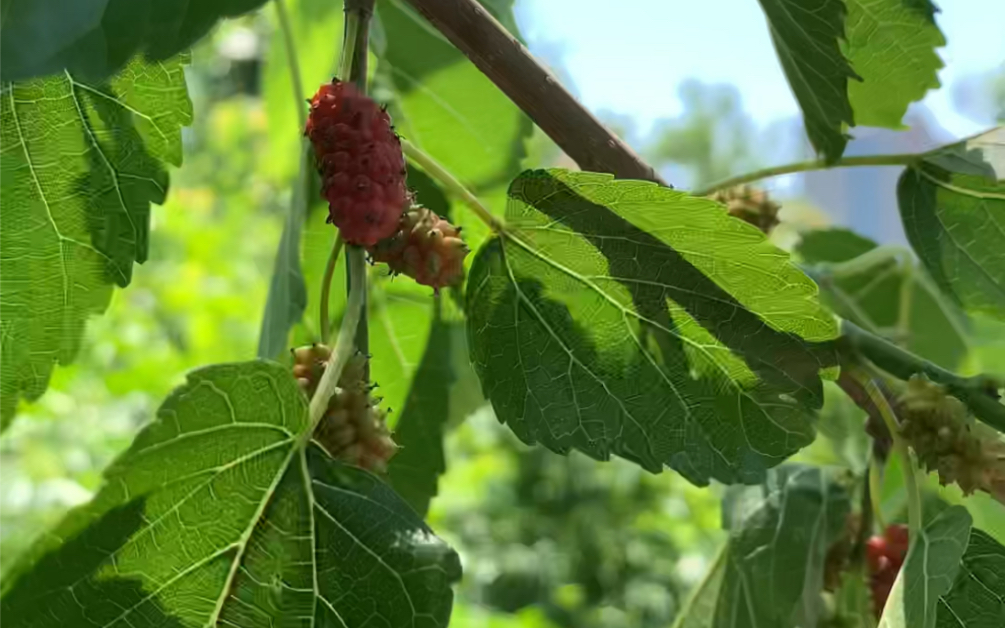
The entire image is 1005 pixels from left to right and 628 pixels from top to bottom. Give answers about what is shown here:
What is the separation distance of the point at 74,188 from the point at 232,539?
0.42 ft

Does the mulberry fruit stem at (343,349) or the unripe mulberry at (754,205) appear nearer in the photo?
the mulberry fruit stem at (343,349)

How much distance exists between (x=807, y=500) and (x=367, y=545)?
261mm

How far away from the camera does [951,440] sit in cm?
39

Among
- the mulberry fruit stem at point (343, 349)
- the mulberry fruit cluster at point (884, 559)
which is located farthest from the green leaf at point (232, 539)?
the mulberry fruit cluster at point (884, 559)

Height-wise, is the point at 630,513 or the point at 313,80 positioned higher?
the point at 630,513

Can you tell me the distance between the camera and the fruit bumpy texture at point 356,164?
35 centimetres

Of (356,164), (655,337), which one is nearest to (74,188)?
(356,164)

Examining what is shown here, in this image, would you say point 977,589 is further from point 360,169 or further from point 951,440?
point 360,169

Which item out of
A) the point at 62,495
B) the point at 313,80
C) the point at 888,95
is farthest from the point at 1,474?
the point at 888,95

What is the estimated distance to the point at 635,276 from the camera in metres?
0.35

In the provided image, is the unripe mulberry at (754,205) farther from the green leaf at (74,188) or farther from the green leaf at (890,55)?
the green leaf at (74,188)

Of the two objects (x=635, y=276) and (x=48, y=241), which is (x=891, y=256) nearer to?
(x=635, y=276)

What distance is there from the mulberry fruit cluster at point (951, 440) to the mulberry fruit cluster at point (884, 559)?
0.07m

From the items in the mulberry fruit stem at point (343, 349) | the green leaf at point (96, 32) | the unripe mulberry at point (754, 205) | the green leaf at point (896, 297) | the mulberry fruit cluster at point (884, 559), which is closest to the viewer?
the green leaf at point (96, 32)
